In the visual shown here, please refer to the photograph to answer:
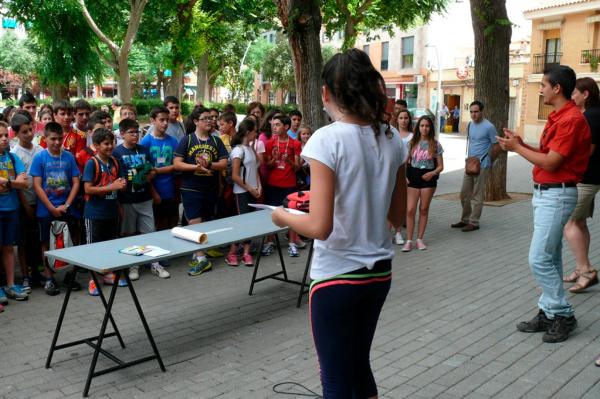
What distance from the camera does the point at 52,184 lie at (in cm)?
600

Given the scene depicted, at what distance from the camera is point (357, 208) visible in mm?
2395

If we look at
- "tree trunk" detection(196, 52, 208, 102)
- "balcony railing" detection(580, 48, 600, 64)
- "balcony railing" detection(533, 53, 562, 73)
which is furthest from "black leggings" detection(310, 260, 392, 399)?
"balcony railing" detection(533, 53, 562, 73)

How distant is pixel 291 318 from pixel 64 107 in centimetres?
394

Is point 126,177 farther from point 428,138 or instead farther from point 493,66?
point 493,66

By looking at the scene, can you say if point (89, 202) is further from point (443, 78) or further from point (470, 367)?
point (443, 78)

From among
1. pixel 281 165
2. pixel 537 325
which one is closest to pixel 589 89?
pixel 537 325

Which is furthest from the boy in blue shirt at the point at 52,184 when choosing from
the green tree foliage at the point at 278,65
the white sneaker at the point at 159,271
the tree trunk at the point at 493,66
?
the green tree foliage at the point at 278,65

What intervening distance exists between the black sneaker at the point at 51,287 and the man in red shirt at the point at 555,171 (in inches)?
176

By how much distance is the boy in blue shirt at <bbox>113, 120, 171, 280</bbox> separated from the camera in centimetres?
652

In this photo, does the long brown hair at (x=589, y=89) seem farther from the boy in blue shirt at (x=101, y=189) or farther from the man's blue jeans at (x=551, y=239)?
the boy in blue shirt at (x=101, y=189)

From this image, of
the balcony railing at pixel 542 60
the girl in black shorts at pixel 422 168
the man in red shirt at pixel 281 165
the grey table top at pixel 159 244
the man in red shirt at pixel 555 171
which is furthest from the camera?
the balcony railing at pixel 542 60

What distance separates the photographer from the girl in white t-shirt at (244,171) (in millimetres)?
7223

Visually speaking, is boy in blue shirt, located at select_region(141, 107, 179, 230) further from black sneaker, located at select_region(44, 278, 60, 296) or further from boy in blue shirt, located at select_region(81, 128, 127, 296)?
black sneaker, located at select_region(44, 278, 60, 296)

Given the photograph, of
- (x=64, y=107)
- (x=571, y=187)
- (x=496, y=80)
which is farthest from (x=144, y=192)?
(x=496, y=80)
